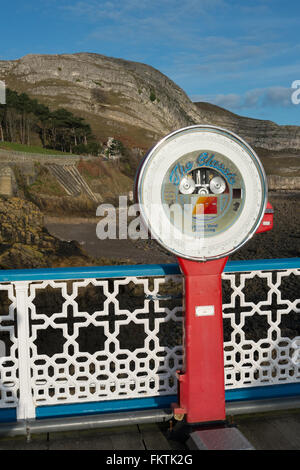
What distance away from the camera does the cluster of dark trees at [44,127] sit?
5441 centimetres

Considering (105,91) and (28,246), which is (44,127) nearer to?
(28,246)

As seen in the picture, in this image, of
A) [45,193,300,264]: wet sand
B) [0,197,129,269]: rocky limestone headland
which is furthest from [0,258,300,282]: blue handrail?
[45,193,300,264]: wet sand

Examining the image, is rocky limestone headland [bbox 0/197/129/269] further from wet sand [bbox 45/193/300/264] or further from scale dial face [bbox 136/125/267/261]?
scale dial face [bbox 136/125/267/261]

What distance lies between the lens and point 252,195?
2.31m

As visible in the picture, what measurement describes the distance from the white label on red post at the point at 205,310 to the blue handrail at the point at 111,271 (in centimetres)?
32

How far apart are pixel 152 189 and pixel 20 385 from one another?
144 cm

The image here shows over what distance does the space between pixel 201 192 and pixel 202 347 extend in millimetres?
884

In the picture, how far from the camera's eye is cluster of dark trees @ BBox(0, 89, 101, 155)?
54.4 m

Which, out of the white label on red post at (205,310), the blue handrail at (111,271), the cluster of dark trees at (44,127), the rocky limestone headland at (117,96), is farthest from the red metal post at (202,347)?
the rocky limestone headland at (117,96)

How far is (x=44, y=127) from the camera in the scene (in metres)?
58.5

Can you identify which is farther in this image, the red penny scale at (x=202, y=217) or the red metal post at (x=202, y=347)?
the red metal post at (x=202, y=347)

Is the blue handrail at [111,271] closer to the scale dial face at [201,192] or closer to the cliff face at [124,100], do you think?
the scale dial face at [201,192]

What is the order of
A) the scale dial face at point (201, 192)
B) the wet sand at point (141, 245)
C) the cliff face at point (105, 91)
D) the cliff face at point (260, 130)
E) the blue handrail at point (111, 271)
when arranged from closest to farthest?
the scale dial face at point (201, 192) < the blue handrail at point (111, 271) < the wet sand at point (141, 245) < the cliff face at point (105, 91) < the cliff face at point (260, 130)

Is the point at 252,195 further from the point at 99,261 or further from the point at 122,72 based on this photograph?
the point at 122,72
